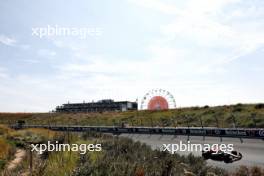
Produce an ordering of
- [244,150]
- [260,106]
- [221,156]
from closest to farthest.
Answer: [221,156] → [244,150] → [260,106]

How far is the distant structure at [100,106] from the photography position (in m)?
151

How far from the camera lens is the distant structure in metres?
151

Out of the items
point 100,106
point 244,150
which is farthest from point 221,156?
point 100,106

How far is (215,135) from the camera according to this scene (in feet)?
119

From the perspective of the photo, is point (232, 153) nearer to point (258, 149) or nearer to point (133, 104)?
point (258, 149)

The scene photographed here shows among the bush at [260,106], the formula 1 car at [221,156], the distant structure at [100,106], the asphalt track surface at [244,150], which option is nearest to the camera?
the asphalt track surface at [244,150]

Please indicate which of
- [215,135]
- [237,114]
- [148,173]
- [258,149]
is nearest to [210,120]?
[237,114]

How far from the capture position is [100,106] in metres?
160

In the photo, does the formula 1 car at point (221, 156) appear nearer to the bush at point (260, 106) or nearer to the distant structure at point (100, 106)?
the bush at point (260, 106)

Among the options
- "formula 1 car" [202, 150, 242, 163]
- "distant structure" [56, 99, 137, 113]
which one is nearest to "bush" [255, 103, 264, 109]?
"formula 1 car" [202, 150, 242, 163]

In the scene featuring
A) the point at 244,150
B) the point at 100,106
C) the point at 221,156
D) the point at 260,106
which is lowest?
the point at 244,150

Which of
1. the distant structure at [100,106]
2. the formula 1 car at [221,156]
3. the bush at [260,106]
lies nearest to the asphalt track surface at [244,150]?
the formula 1 car at [221,156]

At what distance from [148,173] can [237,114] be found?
45.1 m

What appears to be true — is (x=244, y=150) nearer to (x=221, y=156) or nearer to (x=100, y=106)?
(x=221, y=156)
